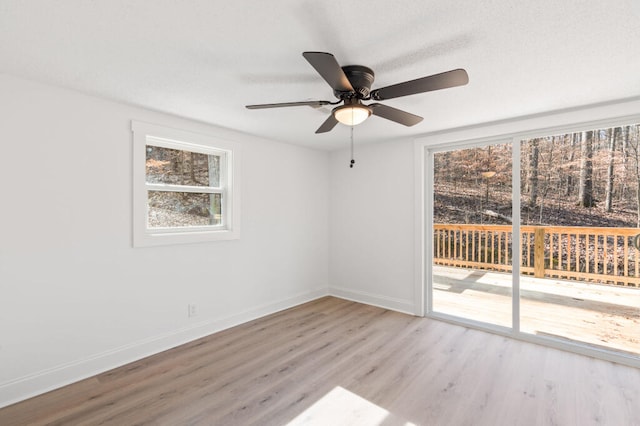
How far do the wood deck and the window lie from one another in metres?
2.76

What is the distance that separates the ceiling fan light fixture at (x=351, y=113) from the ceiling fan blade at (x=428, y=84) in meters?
0.11

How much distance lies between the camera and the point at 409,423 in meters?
1.97

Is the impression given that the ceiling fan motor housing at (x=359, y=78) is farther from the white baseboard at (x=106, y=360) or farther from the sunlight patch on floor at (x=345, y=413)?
the white baseboard at (x=106, y=360)

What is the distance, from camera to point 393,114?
228 cm

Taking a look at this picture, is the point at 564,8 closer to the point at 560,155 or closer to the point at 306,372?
the point at 560,155

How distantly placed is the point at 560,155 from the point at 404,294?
91.3 inches

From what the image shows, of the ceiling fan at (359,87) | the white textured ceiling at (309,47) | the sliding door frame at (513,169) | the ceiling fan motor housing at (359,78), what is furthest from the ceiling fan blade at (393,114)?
the sliding door frame at (513,169)

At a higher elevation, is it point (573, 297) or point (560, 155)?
point (560, 155)

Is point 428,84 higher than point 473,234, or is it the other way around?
point 428,84

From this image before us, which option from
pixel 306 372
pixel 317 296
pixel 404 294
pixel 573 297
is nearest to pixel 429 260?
pixel 404 294

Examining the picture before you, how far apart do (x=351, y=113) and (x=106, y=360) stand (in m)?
2.84

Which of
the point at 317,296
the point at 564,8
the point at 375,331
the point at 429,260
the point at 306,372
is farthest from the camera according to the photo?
the point at 317,296

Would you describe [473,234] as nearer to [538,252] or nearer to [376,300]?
[538,252]

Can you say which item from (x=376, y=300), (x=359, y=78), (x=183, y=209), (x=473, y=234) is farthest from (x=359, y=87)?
(x=376, y=300)
